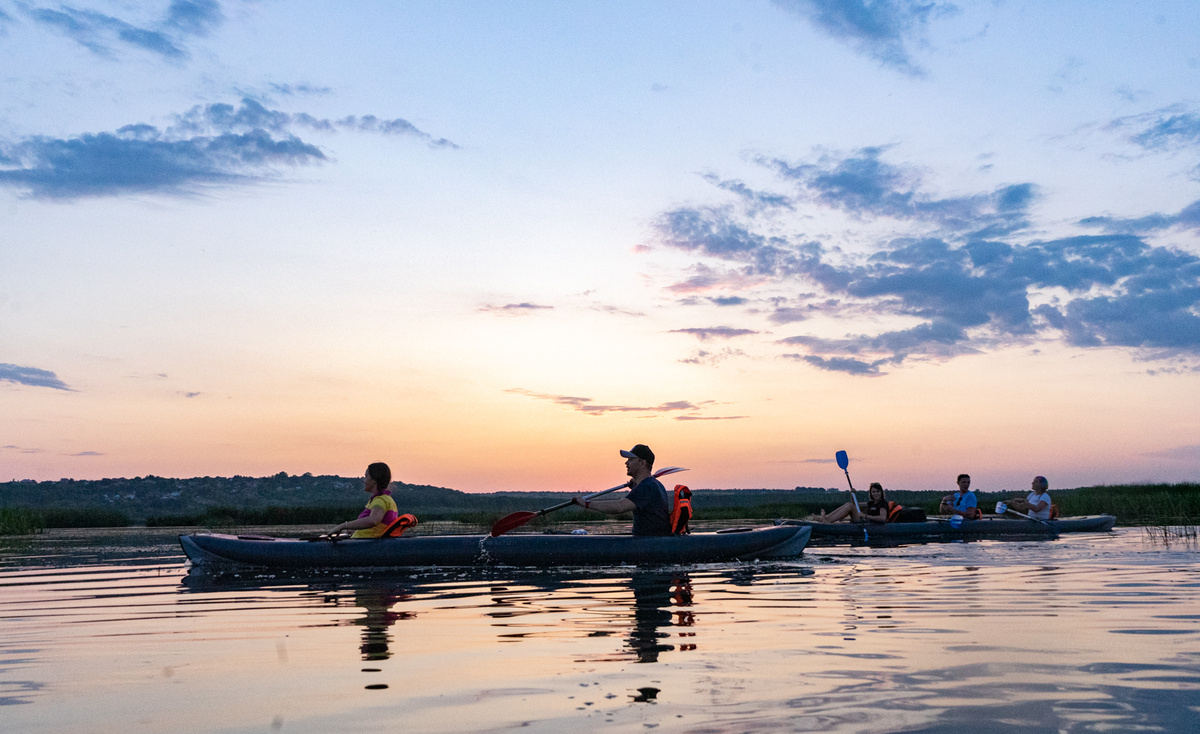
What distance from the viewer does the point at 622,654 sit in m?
5.32

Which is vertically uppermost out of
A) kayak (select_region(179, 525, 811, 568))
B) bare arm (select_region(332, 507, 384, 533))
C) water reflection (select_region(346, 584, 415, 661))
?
bare arm (select_region(332, 507, 384, 533))

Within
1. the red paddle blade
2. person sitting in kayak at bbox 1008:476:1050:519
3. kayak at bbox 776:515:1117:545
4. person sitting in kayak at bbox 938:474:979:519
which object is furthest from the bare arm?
person sitting in kayak at bbox 1008:476:1050:519

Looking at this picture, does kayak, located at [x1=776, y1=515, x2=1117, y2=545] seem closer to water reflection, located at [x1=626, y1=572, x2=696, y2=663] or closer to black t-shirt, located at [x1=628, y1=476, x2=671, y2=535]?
black t-shirt, located at [x1=628, y1=476, x2=671, y2=535]

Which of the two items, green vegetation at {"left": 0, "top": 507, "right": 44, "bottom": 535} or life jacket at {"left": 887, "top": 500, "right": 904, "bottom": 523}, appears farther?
green vegetation at {"left": 0, "top": 507, "right": 44, "bottom": 535}

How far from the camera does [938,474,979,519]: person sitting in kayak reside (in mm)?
18594

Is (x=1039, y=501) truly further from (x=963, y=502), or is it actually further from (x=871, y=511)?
(x=871, y=511)

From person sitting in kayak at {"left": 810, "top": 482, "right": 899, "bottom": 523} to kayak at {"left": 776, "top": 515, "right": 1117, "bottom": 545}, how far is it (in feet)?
0.74

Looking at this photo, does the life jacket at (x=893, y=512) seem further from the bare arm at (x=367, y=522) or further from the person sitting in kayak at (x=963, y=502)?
the bare arm at (x=367, y=522)

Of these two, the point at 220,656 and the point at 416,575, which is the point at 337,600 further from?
the point at 220,656

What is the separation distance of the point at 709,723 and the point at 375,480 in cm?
823

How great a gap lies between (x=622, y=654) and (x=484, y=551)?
21.6ft

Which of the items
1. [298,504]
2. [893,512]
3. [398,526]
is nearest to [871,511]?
[893,512]

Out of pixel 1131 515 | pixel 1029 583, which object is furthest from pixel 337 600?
pixel 1131 515

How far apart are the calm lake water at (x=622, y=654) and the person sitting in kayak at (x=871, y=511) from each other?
23.2ft
